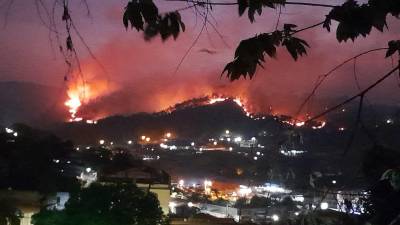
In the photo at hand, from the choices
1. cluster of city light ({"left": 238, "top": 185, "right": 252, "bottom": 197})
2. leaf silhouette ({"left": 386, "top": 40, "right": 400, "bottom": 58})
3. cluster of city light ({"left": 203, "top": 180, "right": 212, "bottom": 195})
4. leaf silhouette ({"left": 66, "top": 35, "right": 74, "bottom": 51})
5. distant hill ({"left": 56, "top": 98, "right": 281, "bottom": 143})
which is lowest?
leaf silhouette ({"left": 386, "top": 40, "right": 400, "bottom": 58})

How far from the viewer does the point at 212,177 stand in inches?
1511

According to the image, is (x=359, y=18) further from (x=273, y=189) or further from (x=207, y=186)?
(x=207, y=186)

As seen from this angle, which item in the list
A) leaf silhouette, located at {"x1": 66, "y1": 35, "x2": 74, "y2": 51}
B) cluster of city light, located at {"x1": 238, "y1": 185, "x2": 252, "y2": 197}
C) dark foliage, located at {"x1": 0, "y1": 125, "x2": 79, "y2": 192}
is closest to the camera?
leaf silhouette, located at {"x1": 66, "y1": 35, "x2": 74, "y2": 51}

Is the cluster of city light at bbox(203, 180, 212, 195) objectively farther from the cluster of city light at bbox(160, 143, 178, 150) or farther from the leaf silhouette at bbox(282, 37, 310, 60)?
the leaf silhouette at bbox(282, 37, 310, 60)

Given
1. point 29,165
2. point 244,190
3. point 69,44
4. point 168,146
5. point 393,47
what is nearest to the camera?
point 393,47

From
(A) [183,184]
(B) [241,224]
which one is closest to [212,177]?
(A) [183,184]

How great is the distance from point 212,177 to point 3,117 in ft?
78.9

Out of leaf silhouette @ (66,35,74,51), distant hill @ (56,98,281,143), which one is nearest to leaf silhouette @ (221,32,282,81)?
leaf silhouette @ (66,35,74,51)

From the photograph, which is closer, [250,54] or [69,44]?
[250,54]

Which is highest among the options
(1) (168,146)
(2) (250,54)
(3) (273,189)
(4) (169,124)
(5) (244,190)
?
(4) (169,124)

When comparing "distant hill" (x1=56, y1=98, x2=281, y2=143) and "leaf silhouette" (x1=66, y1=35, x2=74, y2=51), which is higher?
"distant hill" (x1=56, y1=98, x2=281, y2=143)

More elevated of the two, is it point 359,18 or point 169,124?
point 169,124

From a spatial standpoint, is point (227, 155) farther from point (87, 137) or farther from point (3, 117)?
point (3, 117)

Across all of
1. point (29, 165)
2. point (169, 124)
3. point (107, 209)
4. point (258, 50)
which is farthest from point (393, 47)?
point (169, 124)
